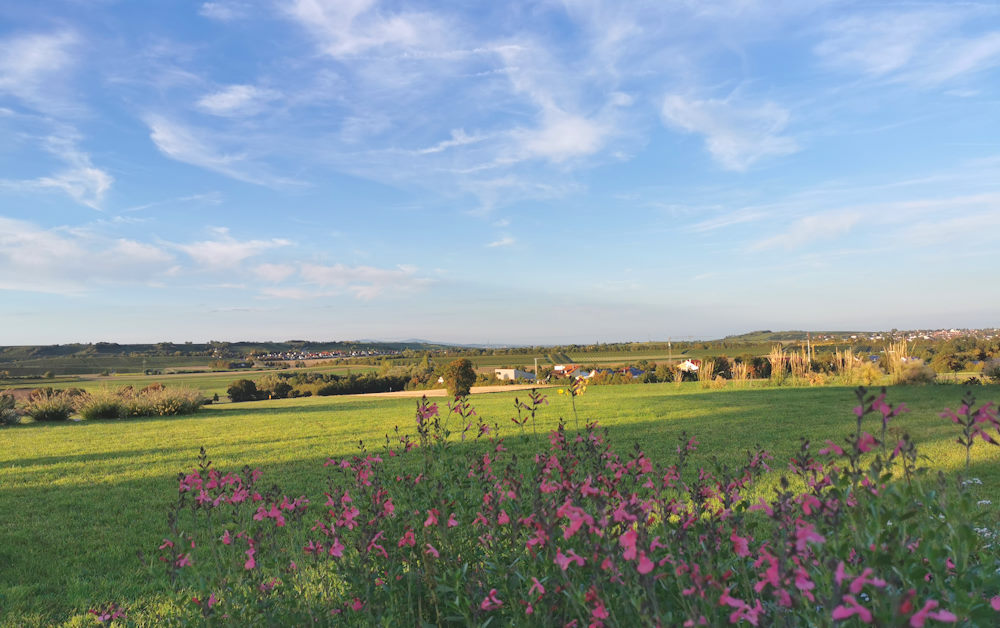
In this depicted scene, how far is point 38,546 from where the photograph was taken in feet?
16.6

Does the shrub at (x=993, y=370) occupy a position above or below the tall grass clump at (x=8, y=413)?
above

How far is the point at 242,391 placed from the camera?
102 ft

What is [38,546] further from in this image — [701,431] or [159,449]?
[701,431]

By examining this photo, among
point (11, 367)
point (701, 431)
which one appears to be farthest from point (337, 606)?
point (11, 367)

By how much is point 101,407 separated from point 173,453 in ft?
32.2

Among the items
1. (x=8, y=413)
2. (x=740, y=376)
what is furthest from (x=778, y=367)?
(x=8, y=413)

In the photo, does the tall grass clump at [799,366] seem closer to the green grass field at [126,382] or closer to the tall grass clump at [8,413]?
the green grass field at [126,382]

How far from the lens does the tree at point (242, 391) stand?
30.5 meters

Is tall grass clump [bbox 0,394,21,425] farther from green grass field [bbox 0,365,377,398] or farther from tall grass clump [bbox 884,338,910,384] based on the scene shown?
tall grass clump [bbox 884,338,910,384]

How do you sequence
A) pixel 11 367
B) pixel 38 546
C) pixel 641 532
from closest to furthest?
pixel 641 532, pixel 38 546, pixel 11 367

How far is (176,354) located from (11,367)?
58.0 feet

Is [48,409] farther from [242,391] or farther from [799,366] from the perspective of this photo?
[799,366]

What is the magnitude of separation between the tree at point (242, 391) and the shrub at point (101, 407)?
12.5 meters

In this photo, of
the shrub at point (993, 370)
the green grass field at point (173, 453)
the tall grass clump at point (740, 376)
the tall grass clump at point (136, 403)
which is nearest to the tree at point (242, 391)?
the tall grass clump at point (136, 403)
